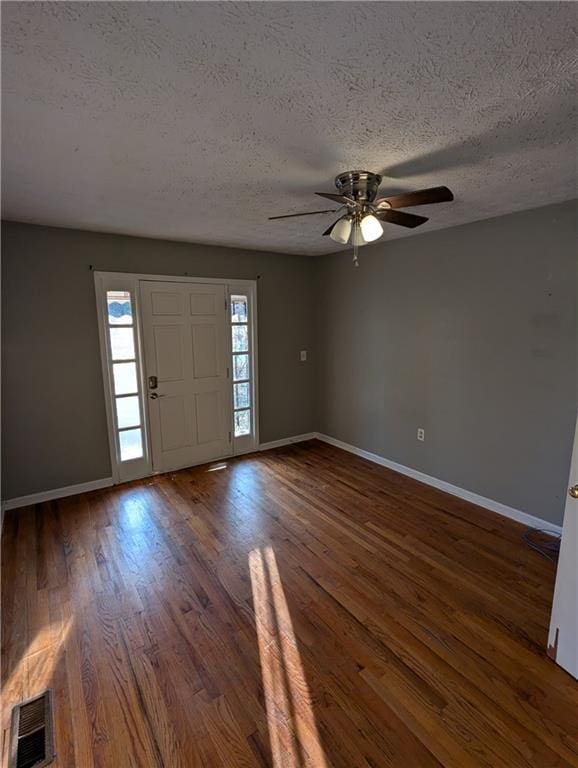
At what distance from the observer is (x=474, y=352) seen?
3.19 m

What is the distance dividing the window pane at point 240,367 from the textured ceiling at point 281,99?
7.18 ft

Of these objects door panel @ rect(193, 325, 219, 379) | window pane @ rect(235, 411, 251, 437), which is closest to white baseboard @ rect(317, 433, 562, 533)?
window pane @ rect(235, 411, 251, 437)

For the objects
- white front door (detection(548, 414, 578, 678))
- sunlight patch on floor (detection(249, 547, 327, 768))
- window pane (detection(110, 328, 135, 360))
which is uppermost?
window pane (detection(110, 328, 135, 360))

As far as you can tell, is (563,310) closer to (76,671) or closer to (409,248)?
(409,248)

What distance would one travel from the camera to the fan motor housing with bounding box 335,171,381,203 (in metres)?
2.00

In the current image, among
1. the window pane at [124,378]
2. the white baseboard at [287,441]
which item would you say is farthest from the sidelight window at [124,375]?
A: the white baseboard at [287,441]

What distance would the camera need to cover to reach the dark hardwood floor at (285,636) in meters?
1.45

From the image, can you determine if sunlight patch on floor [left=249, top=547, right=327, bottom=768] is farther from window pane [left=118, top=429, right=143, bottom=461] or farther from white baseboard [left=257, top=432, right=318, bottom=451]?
white baseboard [left=257, top=432, right=318, bottom=451]

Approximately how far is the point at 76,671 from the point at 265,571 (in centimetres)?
111

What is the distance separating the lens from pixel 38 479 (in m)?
3.33

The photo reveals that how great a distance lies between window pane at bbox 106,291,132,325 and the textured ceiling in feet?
3.83

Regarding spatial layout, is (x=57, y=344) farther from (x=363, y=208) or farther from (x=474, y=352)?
(x=474, y=352)

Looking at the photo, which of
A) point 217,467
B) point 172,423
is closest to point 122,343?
point 172,423

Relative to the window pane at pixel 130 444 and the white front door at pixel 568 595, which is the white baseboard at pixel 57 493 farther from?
the white front door at pixel 568 595
